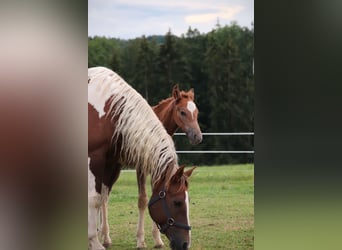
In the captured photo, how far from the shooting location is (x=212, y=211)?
4.23 meters

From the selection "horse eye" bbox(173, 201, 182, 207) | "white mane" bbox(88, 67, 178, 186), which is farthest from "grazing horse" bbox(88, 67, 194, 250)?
"horse eye" bbox(173, 201, 182, 207)

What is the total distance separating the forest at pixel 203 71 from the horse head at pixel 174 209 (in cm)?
19

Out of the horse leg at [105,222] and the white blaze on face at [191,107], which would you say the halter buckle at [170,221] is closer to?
the horse leg at [105,222]

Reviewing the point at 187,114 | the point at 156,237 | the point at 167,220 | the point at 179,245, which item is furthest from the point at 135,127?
the point at 179,245

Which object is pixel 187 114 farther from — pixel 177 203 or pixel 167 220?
pixel 167 220

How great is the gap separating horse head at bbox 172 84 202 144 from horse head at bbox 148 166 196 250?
0.27m

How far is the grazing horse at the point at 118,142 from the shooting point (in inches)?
168

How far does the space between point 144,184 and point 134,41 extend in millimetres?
1163

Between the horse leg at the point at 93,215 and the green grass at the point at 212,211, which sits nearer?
the green grass at the point at 212,211

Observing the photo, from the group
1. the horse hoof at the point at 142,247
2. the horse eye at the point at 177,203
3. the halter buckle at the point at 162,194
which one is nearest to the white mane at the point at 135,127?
the halter buckle at the point at 162,194

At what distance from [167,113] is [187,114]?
0.16m
